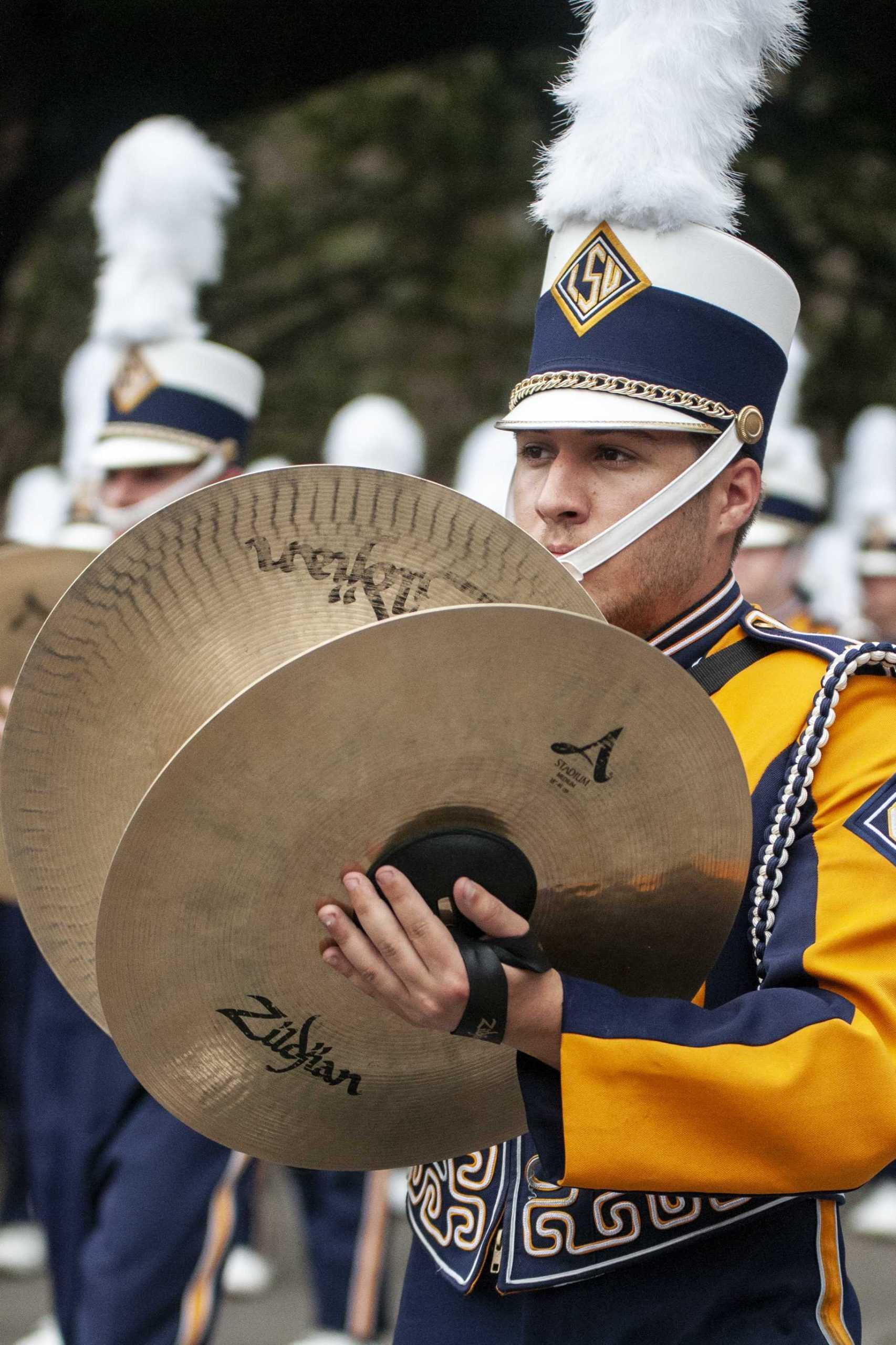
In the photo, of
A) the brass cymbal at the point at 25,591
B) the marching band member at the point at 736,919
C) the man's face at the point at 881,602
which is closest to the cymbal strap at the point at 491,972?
the marching band member at the point at 736,919

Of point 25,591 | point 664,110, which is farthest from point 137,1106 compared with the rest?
point 664,110

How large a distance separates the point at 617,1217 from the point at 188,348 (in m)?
3.25

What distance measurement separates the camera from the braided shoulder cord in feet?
6.38

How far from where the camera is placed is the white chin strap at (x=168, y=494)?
442 cm

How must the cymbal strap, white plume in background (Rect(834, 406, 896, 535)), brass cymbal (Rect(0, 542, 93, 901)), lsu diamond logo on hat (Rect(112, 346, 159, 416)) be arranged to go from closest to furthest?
the cymbal strap → brass cymbal (Rect(0, 542, 93, 901)) → lsu diamond logo on hat (Rect(112, 346, 159, 416)) → white plume in background (Rect(834, 406, 896, 535))

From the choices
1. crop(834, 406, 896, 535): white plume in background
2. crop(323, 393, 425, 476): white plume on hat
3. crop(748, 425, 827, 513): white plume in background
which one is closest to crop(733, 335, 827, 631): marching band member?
crop(748, 425, 827, 513): white plume in background

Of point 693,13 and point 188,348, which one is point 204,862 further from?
point 188,348

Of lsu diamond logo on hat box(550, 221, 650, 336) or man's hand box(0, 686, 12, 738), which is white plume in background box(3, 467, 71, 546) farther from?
lsu diamond logo on hat box(550, 221, 650, 336)

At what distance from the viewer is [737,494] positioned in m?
2.28

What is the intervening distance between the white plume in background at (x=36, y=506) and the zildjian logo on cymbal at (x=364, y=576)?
7085 mm

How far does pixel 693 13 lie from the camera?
2.19m

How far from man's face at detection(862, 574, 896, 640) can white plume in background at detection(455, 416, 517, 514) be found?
1805 millimetres

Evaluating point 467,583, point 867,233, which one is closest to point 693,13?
point 467,583

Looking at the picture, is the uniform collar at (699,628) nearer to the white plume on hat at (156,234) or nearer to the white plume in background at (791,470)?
the white plume on hat at (156,234)
